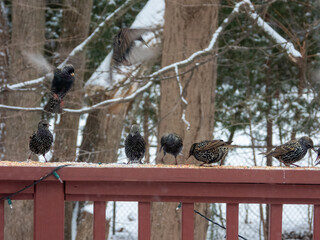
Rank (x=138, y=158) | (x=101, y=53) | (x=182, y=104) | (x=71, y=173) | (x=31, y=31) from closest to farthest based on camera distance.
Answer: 1. (x=71, y=173)
2. (x=138, y=158)
3. (x=182, y=104)
4. (x=31, y=31)
5. (x=101, y=53)

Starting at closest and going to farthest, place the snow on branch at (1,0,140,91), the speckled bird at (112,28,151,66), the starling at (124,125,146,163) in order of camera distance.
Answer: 1. the starling at (124,125,146,163)
2. the speckled bird at (112,28,151,66)
3. the snow on branch at (1,0,140,91)

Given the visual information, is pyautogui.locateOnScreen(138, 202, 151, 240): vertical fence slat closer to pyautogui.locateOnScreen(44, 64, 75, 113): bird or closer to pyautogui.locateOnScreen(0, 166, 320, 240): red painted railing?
pyautogui.locateOnScreen(0, 166, 320, 240): red painted railing

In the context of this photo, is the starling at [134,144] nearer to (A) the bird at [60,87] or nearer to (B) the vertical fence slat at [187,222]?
(A) the bird at [60,87]

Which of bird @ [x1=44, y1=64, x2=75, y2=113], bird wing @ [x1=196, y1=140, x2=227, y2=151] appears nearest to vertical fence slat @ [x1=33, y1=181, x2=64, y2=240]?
bird wing @ [x1=196, y1=140, x2=227, y2=151]

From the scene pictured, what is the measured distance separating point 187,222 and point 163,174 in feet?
0.81

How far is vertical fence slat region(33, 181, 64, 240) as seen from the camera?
195 centimetres

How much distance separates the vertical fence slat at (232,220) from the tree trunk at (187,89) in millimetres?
4056

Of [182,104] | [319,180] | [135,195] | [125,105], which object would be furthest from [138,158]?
[125,105]

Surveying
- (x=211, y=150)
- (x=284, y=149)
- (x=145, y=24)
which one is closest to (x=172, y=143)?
(x=211, y=150)

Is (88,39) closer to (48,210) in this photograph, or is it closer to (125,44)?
(125,44)

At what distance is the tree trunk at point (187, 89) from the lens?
613cm

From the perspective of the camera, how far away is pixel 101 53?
9.80 metres

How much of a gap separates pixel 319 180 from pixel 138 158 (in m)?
1.31

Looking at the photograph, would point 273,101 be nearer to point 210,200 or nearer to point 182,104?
point 182,104
